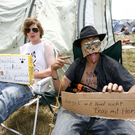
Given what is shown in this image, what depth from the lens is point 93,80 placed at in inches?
60.6

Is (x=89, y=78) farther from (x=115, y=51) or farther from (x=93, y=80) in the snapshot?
(x=115, y=51)

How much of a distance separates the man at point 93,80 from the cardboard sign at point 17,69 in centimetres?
28

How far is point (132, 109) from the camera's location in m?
1.06

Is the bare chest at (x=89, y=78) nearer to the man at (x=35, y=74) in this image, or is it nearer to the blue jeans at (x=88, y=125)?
the blue jeans at (x=88, y=125)

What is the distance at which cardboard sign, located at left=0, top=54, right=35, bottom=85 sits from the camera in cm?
151

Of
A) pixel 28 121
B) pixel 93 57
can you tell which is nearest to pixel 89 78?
pixel 93 57

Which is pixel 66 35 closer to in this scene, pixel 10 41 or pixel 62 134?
pixel 10 41

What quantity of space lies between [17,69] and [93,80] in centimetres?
92

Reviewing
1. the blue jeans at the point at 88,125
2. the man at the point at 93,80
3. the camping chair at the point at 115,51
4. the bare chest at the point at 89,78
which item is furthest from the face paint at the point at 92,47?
the blue jeans at the point at 88,125

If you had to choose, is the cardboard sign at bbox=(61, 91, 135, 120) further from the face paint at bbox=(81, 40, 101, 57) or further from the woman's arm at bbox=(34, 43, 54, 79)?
the woman's arm at bbox=(34, 43, 54, 79)

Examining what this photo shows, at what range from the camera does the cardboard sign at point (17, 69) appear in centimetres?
151

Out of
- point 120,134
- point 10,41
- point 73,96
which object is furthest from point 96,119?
point 10,41

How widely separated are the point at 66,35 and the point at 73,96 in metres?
2.06

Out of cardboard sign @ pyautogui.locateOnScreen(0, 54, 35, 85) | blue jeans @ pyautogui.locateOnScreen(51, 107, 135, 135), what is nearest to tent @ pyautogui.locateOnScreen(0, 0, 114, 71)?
cardboard sign @ pyautogui.locateOnScreen(0, 54, 35, 85)
